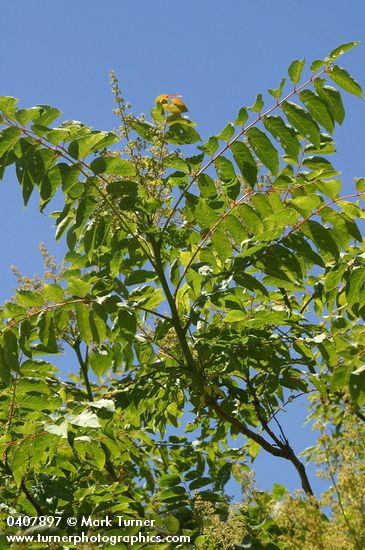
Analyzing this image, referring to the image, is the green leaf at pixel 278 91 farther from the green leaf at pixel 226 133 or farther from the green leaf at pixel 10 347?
the green leaf at pixel 10 347

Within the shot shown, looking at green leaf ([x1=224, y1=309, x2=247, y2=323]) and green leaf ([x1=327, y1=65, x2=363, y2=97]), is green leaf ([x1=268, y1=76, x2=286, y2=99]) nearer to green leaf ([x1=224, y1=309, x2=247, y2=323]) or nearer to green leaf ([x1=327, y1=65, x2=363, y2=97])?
green leaf ([x1=327, y1=65, x2=363, y2=97])

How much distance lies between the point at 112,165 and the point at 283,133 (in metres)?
0.77

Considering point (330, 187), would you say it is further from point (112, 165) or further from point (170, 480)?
point (170, 480)

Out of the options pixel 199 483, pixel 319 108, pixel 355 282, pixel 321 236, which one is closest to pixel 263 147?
pixel 319 108

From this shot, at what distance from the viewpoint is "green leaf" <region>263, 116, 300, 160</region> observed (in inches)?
147

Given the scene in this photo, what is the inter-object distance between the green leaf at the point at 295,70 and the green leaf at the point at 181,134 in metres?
0.50

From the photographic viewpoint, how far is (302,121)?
3.75 meters

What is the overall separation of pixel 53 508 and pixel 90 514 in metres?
0.48

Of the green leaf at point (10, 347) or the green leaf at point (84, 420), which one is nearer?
the green leaf at point (84, 420)

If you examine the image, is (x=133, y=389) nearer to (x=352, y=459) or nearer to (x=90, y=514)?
(x=90, y=514)

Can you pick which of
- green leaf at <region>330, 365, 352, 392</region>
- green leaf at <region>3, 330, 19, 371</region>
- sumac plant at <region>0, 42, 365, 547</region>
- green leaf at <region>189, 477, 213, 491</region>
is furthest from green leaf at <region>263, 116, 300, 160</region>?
green leaf at <region>189, 477, 213, 491</region>

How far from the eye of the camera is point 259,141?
12.0ft

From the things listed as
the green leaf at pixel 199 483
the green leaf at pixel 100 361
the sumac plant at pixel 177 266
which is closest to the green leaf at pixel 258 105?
the sumac plant at pixel 177 266

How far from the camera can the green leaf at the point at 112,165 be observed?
3.55 meters
